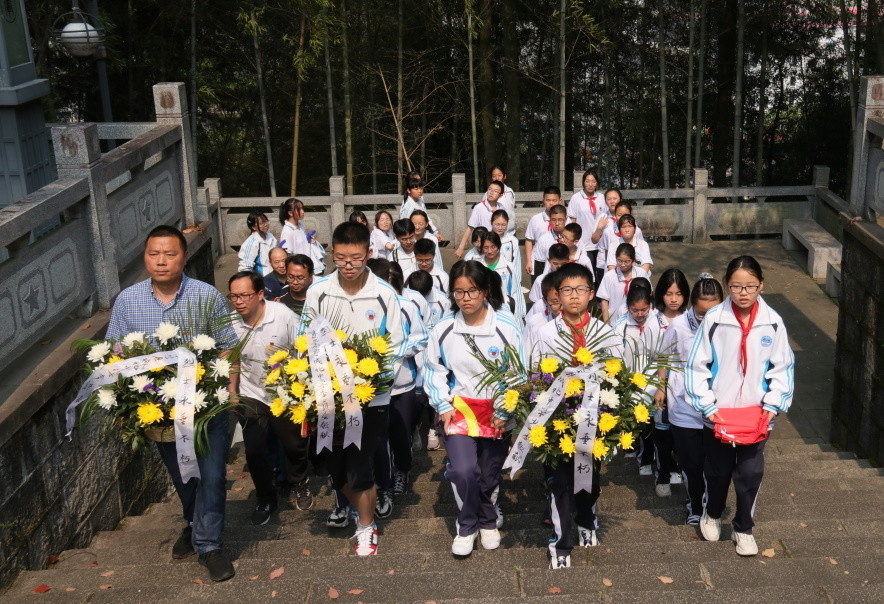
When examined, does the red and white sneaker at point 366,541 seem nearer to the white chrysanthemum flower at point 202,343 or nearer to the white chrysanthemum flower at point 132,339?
the white chrysanthemum flower at point 202,343

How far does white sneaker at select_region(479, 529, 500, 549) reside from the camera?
502cm

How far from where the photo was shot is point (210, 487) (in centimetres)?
478

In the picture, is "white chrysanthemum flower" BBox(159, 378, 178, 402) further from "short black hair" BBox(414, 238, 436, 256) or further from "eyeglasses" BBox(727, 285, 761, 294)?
"short black hair" BBox(414, 238, 436, 256)

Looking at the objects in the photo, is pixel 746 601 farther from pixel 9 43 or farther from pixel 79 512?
pixel 9 43

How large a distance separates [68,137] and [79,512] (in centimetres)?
217

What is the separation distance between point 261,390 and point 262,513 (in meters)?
0.73

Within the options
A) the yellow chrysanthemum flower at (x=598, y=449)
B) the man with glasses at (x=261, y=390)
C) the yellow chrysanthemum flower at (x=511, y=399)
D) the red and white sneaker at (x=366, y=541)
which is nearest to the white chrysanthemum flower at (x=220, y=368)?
the man with glasses at (x=261, y=390)

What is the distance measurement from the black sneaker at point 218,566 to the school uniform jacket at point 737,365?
2308 mm

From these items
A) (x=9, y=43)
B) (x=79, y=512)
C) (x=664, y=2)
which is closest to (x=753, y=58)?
(x=664, y=2)

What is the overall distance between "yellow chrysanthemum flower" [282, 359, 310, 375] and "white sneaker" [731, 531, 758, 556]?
215cm

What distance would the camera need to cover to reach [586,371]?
454 cm

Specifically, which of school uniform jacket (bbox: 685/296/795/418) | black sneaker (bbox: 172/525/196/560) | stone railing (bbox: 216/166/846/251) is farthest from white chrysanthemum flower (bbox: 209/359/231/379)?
stone railing (bbox: 216/166/846/251)

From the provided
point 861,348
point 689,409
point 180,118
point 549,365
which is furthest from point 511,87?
point 549,365

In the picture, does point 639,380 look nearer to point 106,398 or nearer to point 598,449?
point 598,449
